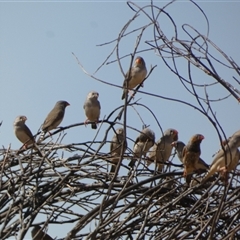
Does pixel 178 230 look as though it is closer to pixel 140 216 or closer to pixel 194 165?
pixel 140 216

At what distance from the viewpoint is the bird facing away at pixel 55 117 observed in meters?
8.55

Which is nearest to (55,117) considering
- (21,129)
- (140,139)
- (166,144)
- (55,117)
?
(55,117)

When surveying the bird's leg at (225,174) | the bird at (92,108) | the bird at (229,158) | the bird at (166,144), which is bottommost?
the bird's leg at (225,174)

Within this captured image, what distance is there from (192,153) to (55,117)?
3.49 m

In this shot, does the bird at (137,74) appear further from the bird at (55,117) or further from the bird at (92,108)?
the bird at (55,117)

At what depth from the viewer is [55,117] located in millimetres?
8969

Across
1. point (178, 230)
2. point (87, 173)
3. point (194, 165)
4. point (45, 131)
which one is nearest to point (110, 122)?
point (87, 173)

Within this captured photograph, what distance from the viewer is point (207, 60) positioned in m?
4.28

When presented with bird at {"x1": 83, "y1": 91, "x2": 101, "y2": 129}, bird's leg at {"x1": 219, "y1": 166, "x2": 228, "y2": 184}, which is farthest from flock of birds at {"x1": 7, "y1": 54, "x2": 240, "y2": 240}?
bird's leg at {"x1": 219, "y1": 166, "x2": 228, "y2": 184}

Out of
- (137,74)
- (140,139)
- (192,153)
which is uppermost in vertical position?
(137,74)

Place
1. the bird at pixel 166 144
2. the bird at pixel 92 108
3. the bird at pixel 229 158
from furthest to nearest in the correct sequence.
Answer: the bird at pixel 92 108 → the bird at pixel 166 144 → the bird at pixel 229 158

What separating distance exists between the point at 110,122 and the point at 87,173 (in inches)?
19.3

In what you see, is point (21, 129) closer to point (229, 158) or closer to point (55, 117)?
point (55, 117)

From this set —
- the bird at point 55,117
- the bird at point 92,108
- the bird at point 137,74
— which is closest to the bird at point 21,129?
the bird at point 55,117
